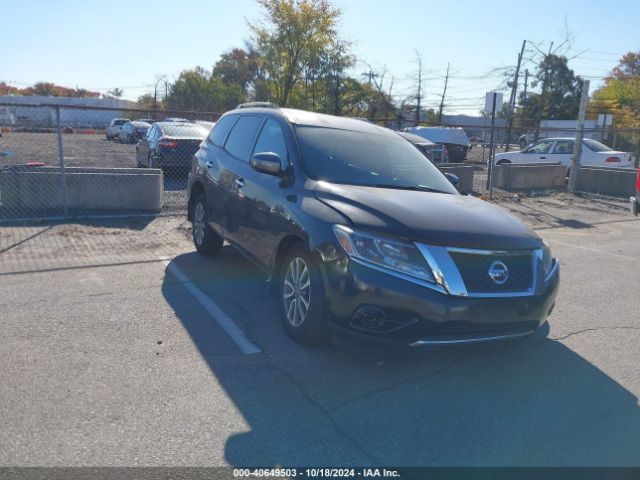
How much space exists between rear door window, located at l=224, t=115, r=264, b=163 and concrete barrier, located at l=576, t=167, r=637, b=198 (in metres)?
12.3

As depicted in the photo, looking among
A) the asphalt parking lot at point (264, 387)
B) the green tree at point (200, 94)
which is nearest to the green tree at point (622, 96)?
the green tree at point (200, 94)

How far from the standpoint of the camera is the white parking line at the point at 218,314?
4.57 m

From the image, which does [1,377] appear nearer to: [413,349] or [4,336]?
[4,336]

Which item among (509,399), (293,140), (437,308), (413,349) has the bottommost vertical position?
(509,399)

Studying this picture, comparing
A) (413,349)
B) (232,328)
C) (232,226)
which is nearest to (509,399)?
(413,349)

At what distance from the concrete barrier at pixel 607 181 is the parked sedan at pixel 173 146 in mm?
10581

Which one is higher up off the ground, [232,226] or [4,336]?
[232,226]

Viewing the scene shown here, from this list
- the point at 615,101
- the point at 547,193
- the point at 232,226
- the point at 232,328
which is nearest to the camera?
the point at 232,328

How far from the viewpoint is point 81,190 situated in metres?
9.30

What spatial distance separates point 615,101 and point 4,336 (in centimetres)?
6037

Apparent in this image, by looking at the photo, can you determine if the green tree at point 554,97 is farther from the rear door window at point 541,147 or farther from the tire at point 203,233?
the tire at point 203,233

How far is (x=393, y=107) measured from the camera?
4753 cm

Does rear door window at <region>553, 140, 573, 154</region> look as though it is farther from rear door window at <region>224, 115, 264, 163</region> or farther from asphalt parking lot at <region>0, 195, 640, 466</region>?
rear door window at <region>224, 115, 264, 163</region>

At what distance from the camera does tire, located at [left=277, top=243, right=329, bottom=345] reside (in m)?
4.22
